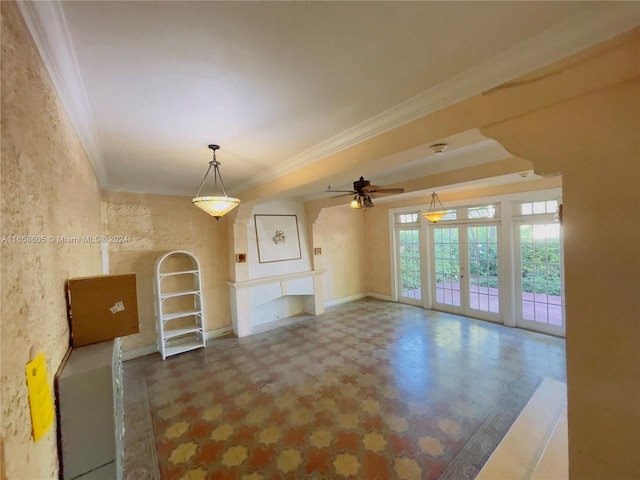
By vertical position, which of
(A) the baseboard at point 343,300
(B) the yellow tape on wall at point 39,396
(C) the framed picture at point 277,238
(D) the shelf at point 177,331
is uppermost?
(C) the framed picture at point 277,238

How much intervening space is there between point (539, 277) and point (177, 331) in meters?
5.96

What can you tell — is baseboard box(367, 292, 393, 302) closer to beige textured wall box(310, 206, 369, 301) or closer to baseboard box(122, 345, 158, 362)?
beige textured wall box(310, 206, 369, 301)

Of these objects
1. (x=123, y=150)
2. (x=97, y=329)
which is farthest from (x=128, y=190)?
(x=97, y=329)

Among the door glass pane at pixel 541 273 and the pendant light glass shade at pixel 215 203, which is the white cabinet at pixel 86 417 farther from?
the door glass pane at pixel 541 273

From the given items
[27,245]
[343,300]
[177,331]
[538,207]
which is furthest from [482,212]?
[27,245]

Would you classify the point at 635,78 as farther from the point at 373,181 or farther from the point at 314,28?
the point at 373,181

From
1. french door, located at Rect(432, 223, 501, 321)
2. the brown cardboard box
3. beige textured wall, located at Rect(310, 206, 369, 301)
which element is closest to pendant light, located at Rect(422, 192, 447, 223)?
french door, located at Rect(432, 223, 501, 321)

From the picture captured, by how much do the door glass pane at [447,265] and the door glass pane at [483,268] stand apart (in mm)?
273

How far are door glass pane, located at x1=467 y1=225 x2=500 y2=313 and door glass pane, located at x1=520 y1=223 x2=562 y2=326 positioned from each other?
429 mm

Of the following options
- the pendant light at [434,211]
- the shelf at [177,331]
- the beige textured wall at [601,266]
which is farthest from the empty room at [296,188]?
the pendant light at [434,211]

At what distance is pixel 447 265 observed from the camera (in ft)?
18.7

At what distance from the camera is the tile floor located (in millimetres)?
2057

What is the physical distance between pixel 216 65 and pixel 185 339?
14.5 ft

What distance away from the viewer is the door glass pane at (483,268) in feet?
16.3
